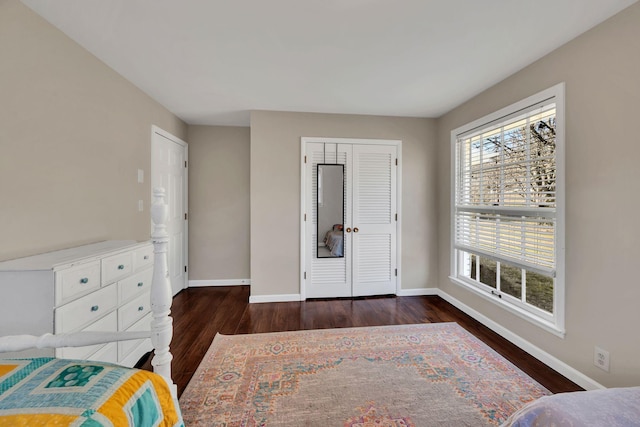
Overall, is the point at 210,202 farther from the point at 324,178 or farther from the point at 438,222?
the point at 438,222

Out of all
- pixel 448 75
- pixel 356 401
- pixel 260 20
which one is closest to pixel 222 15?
pixel 260 20

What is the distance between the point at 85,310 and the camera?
4.96ft

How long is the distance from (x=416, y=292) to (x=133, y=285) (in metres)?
3.24

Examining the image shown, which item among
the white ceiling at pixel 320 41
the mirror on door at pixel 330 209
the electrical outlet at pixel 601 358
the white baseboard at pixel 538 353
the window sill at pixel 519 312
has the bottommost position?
the white baseboard at pixel 538 353

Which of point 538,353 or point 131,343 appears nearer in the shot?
point 131,343

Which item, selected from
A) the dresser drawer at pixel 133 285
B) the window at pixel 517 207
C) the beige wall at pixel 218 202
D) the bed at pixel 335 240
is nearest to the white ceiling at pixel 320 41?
the window at pixel 517 207

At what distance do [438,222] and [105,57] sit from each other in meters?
3.94

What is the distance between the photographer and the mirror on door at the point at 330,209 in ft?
11.3

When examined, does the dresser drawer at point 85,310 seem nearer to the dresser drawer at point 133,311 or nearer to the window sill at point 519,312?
the dresser drawer at point 133,311

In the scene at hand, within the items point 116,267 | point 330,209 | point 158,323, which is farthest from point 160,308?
point 330,209

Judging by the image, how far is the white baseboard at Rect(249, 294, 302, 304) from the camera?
3.37 m

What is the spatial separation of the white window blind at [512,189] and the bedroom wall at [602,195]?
18cm

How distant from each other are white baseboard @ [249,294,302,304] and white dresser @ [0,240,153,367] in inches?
54.7

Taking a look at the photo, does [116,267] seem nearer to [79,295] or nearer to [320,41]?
[79,295]
